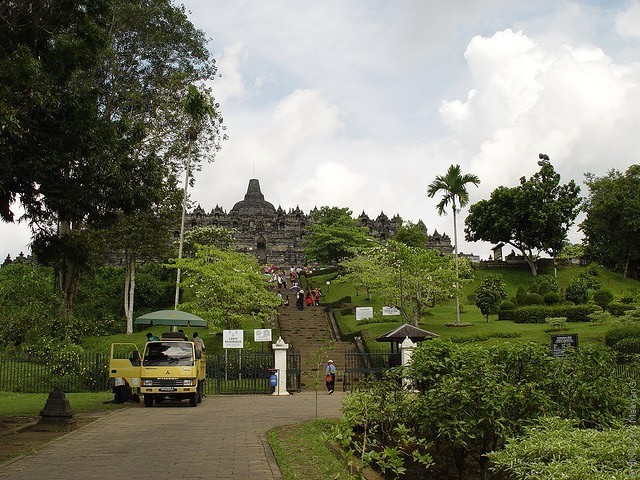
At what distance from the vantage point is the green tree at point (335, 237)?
177 ft

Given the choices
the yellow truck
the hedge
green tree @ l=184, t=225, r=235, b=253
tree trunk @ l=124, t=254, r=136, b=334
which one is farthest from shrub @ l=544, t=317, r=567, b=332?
green tree @ l=184, t=225, r=235, b=253

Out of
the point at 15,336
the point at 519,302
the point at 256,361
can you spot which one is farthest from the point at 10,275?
the point at 519,302

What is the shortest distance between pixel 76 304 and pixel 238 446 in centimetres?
3020

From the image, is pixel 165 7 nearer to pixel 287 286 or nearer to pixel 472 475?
pixel 472 475

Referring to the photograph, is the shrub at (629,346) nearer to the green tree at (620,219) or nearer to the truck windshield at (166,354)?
the truck windshield at (166,354)

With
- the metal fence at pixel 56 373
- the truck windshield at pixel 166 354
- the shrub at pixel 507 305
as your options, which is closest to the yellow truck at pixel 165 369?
the truck windshield at pixel 166 354

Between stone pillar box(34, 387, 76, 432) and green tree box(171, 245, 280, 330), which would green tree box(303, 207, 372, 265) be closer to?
green tree box(171, 245, 280, 330)

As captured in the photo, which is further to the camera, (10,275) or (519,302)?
(10,275)

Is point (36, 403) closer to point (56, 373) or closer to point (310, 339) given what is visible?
point (56, 373)

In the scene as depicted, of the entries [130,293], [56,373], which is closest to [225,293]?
[56,373]

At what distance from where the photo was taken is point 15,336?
26.5 metres

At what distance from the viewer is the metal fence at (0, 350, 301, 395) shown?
21781 millimetres

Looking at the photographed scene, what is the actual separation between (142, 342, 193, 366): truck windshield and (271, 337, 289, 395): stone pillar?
18.0 feet

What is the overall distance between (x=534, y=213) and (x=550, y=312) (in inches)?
817
